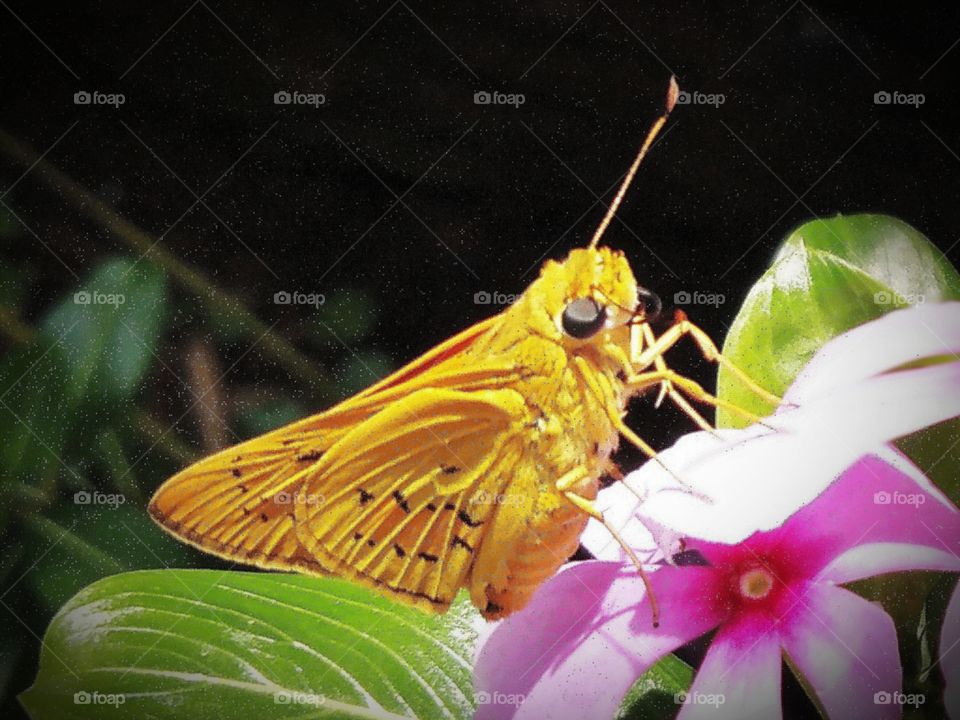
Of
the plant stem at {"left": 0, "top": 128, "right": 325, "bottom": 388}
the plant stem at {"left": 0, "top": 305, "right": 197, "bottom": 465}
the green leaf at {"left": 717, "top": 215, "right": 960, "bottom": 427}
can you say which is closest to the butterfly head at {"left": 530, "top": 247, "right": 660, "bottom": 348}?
the green leaf at {"left": 717, "top": 215, "right": 960, "bottom": 427}

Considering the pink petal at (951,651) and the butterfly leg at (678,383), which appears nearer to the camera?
the pink petal at (951,651)

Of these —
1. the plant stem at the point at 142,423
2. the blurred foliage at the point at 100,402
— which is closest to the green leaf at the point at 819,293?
the blurred foliage at the point at 100,402

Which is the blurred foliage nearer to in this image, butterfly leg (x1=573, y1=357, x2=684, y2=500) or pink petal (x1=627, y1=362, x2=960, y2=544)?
butterfly leg (x1=573, y1=357, x2=684, y2=500)

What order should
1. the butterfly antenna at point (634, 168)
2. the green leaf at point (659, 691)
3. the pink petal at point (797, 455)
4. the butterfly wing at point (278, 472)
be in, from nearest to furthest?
1. the pink petal at point (797, 455)
2. the green leaf at point (659, 691)
3. the butterfly wing at point (278, 472)
4. the butterfly antenna at point (634, 168)

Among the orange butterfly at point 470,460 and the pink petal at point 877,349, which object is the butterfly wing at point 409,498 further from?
the pink petal at point 877,349

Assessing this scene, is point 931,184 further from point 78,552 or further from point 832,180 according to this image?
point 78,552

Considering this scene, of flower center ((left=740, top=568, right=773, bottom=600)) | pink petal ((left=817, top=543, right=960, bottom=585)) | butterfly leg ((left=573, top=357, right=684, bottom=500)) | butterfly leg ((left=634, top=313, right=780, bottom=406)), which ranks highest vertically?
butterfly leg ((left=634, top=313, right=780, bottom=406))

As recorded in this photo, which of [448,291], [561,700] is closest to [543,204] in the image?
[448,291]
